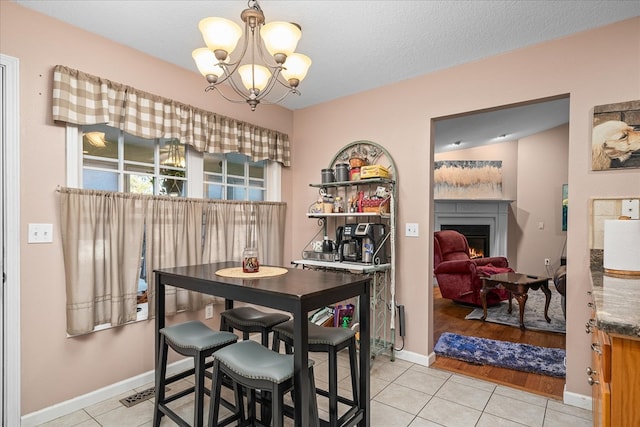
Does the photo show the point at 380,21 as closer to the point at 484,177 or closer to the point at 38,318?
the point at 38,318

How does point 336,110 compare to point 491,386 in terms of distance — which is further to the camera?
point 336,110

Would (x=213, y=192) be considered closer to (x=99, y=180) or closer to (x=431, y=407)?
(x=99, y=180)

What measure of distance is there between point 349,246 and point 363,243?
0.15m

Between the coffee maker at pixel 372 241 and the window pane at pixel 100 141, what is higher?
the window pane at pixel 100 141

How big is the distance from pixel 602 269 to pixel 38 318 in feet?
11.5

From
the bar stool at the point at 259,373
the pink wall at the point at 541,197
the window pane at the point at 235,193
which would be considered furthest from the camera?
the pink wall at the point at 541,197

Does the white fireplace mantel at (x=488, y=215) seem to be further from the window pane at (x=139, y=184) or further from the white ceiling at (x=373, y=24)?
the window pane at (x=139, y=184)

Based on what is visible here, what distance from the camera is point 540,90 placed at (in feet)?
8.16

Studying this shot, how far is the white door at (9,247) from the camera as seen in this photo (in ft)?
6.51

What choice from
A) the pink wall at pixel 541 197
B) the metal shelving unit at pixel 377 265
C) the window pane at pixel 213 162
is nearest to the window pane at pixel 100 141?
the window pane at pixel 213 162

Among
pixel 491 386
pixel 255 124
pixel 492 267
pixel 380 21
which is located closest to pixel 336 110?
pixel 255 124

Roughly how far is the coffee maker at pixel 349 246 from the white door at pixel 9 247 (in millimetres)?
2290

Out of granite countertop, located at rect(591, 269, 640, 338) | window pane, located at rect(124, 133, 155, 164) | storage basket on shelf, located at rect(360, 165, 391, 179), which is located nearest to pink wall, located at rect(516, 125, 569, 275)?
storage basket on shelf, located at rect(360, 165, 391, 179)

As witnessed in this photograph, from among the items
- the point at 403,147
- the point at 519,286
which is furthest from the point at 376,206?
the point at 519,286
